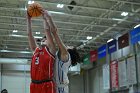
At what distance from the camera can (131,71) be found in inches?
516

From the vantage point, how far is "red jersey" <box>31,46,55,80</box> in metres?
2.98

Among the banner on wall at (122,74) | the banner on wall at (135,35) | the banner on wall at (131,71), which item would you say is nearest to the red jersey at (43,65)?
the banner on wall at (135,35)

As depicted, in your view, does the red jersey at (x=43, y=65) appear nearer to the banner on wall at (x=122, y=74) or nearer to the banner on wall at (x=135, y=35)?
the banner on wall at (x=135, y=35)

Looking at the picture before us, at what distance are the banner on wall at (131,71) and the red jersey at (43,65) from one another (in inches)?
405

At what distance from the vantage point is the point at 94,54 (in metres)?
16.9

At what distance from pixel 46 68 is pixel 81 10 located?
9.82 m

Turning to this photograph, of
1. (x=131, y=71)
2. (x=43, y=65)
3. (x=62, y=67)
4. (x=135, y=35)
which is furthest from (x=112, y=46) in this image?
(x=43, y=65)

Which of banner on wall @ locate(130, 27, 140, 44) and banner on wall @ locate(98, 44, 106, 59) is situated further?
banner on wall @ locate(98, 44, 106, 59)

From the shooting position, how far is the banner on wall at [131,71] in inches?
509

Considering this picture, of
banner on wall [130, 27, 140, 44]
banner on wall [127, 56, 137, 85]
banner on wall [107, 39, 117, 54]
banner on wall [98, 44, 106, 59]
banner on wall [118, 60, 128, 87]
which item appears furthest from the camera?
banner on wall [98, 44, 106, 59]

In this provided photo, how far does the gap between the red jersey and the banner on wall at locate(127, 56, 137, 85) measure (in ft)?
33.8

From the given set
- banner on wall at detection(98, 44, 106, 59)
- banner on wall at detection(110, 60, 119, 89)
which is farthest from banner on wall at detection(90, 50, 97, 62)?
banner on wall at detection(110, 60, 119, 89)

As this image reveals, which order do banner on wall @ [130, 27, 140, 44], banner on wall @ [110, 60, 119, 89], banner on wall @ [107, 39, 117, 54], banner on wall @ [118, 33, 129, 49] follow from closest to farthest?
banner on wall @ [130, 27, 140, 44]
banner on wall @ [118, 33, 129, 49]
banner on wall @ [110, 60, 119, 89]
banner on wall @ [107, 39, 117, 54]

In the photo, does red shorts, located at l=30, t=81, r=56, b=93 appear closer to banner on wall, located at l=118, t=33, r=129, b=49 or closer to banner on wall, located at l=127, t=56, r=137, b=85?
banner on wall, located at l=127, t=56, r=137, b=85
